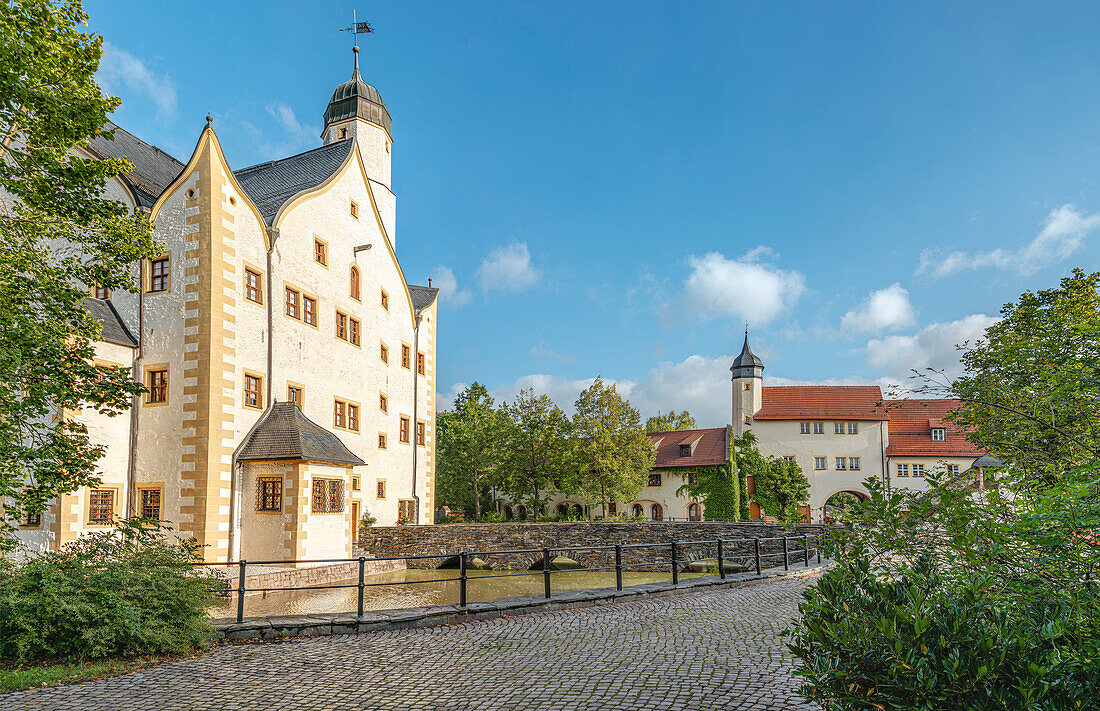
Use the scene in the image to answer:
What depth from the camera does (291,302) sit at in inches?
988

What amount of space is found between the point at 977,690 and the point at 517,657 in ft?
19.2

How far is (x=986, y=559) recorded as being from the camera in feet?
13.7

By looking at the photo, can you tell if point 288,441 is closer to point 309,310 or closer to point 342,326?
point 309,310

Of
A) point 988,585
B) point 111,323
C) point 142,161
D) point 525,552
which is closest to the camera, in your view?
point 988,585

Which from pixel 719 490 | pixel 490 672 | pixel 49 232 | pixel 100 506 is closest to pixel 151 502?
pixel 100 506

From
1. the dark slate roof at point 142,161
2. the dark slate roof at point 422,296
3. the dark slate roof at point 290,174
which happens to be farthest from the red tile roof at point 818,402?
the dark slate roof at point 142,161

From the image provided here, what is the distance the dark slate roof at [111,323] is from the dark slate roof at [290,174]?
6.51m

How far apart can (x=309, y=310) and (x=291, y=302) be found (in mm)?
1145

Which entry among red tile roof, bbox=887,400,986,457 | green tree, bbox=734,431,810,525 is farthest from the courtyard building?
red tile roof, bbox=887,400,986,457

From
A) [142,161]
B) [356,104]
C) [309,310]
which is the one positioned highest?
[356,104]

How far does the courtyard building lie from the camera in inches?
830

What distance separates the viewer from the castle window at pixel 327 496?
22.6m

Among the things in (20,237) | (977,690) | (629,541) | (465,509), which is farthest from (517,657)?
(465,509)

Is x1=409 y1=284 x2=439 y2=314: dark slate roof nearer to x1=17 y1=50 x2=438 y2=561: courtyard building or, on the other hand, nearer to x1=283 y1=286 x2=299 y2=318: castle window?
x1=17 y1=50 x2=438 y2=561: courtyard building
